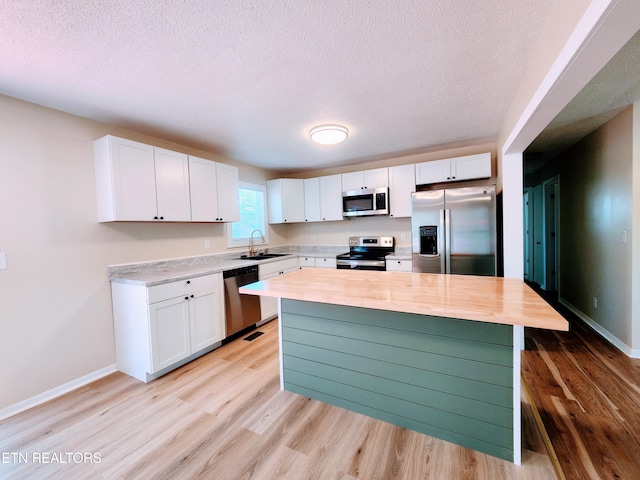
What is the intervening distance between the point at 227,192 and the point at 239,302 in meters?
1.43

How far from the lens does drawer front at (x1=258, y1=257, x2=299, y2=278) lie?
11.6ft

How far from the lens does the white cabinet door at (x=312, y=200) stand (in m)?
4.50

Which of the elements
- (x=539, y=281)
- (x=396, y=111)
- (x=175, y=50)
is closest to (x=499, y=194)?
(x=396, y=111)

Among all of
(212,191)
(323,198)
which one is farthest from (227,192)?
(323,198)

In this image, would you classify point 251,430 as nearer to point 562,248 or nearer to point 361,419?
point 361,419

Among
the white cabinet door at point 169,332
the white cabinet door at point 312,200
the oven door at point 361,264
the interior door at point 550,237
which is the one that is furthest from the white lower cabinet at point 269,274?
the interior door at point 550,237

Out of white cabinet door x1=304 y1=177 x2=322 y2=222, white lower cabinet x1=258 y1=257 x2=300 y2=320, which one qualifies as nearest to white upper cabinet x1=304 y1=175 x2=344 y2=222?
white cabinet door x1=304 y1=177 x2=322 y2=222

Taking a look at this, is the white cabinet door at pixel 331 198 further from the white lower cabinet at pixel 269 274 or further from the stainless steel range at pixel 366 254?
the white lower cabinet at pixel 269 274

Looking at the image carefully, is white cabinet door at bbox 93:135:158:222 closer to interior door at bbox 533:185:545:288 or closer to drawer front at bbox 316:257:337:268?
drawer front at bbox 316:257:337:268

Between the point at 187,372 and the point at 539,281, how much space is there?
634 centimetres

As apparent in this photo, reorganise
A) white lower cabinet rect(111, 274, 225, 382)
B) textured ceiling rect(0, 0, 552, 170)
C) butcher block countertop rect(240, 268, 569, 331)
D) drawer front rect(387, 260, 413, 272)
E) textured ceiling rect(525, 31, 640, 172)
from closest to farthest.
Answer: butcher block countertop rect(240, 268, 569, 331), textured ceiling rect(0, 0, 552, 170), textured ceiling rect(525, 31, 640, 172), white lower cabinet rect(111, 274, 225, 382), drawer front rect(387, 260, 413, 272)

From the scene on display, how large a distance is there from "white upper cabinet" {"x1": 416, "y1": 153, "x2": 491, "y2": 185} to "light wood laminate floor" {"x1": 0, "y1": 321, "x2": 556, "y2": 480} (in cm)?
266

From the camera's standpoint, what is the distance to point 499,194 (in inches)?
131

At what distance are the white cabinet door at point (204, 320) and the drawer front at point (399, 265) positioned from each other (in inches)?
89.0
